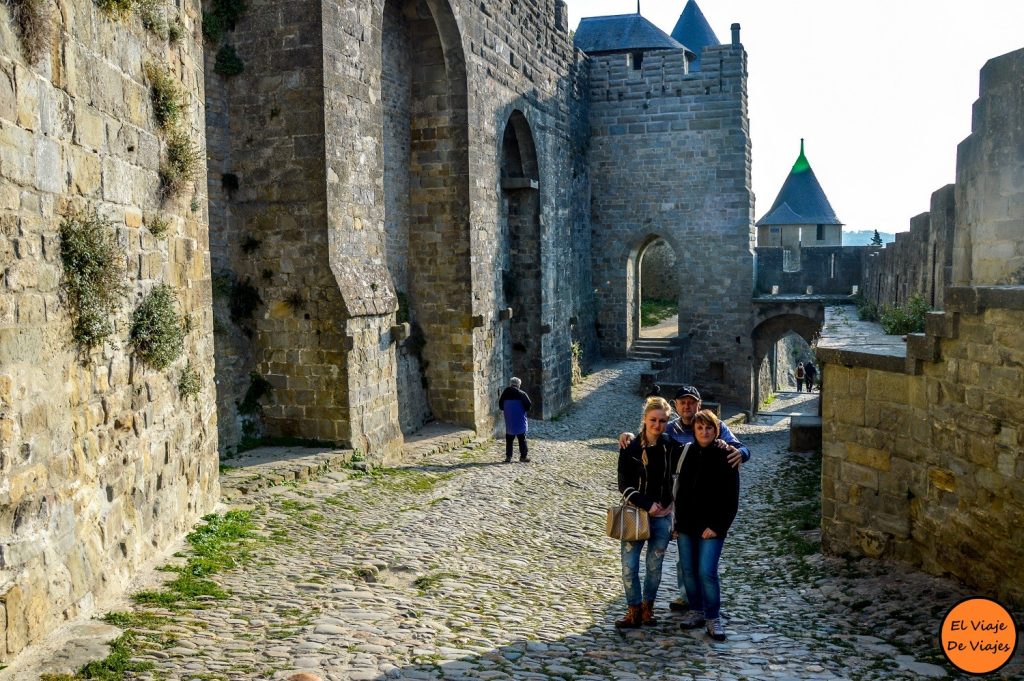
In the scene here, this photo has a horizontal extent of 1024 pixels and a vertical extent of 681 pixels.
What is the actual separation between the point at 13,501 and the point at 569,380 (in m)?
13.9

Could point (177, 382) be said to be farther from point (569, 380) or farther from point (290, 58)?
point (569, 380)

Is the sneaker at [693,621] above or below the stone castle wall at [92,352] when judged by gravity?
below

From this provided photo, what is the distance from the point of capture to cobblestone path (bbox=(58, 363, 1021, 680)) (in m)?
4.45

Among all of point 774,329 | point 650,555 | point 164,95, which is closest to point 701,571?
point 650,555

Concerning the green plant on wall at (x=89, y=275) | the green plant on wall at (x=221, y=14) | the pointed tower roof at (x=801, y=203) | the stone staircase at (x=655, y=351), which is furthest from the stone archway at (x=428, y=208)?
the pointed tower roof at (x=801, y=203)

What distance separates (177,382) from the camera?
629cm

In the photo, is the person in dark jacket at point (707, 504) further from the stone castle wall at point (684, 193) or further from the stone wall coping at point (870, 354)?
the stone castle wall at point (684, 193)

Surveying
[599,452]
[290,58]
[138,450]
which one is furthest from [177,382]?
[599,452]

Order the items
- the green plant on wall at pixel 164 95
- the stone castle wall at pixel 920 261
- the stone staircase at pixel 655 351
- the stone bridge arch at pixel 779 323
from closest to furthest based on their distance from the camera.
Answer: the green plant on wall at pixel 164 95 → the stone castle wall at pixel 920 261 → the stone staircase at pixel 655 351 → the stone bridge arch at pixel 779 323

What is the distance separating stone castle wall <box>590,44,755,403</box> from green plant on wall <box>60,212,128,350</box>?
1722 centimetres

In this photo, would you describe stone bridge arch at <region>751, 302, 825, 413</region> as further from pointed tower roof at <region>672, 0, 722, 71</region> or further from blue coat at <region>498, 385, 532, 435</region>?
pointed tower roof at <region>672, 0, 722, 71</region>

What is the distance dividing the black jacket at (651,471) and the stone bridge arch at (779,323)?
1688cm

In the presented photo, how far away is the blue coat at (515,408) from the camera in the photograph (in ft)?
36.9

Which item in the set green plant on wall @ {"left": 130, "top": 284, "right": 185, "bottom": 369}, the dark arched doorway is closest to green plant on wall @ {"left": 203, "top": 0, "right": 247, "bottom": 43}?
green plant on wall @ {"left": 130, "top": 284, "right": 185, "bottom": 369}
